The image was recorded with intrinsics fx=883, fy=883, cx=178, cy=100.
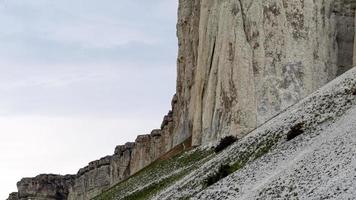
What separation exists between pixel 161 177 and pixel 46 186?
8560 centimetres

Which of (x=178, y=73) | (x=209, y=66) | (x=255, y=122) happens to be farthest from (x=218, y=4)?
(x=178, y=73)

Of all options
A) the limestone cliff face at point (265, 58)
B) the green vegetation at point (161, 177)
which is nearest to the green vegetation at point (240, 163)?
→ the green vegetation at point (161, 177)

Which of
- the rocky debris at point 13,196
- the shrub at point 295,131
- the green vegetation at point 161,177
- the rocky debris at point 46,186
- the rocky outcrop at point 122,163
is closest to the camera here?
the shrub at point 295,131

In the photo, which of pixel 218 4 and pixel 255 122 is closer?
pixel 255 122

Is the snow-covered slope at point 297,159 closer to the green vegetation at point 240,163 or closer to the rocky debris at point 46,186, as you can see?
the green vegetation at point 240,163

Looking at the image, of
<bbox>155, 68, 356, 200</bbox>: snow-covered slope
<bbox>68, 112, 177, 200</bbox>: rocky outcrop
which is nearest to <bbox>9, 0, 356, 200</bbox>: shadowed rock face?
<bbox>155, 68, 356, 200</bbox>: snow-covered slope

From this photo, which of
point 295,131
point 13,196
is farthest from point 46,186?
point 295,131

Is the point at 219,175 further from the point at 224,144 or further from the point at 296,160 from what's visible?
the point at 224,144

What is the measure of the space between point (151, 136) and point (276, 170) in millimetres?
73929

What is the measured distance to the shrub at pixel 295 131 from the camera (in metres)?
43.9

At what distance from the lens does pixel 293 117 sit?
48312 millimetres

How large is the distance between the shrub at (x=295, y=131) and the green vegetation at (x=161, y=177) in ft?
40.7

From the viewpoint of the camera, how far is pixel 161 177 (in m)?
62.6

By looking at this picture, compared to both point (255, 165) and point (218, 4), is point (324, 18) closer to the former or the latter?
point (218, 4)
